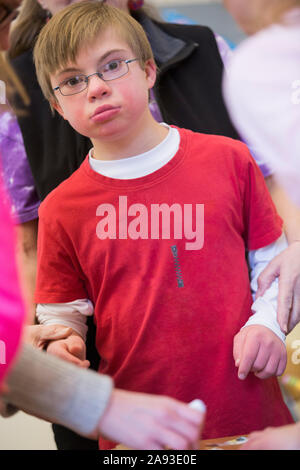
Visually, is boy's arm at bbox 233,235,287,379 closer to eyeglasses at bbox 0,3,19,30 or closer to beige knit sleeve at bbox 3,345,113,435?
beige knit sleeve at bbox 3,345,113,435

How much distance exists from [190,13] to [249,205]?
1.38ft

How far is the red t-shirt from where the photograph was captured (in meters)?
0.59

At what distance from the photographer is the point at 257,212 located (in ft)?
2.06

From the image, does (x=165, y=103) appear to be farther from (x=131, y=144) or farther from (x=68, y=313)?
(x=68, y=313)

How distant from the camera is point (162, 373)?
1.97 feet

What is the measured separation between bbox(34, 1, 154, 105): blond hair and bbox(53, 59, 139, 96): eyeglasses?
0.05ft

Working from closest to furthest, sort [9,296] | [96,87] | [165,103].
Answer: [9,296], [96,87], [165,103]

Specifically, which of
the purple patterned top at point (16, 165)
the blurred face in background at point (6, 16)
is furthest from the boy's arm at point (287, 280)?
the blurred face in background at point (6, 16)

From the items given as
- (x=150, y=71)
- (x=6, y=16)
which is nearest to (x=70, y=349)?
(x=150, y=71)

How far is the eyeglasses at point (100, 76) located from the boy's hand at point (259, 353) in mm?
272

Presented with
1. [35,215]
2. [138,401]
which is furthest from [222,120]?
[138,401]

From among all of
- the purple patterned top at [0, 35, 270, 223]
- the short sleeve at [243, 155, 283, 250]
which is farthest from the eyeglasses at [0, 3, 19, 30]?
the short sleeve at [243, 155, 283, 250]

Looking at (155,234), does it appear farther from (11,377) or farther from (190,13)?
(190,13)

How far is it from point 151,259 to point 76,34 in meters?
0.22
